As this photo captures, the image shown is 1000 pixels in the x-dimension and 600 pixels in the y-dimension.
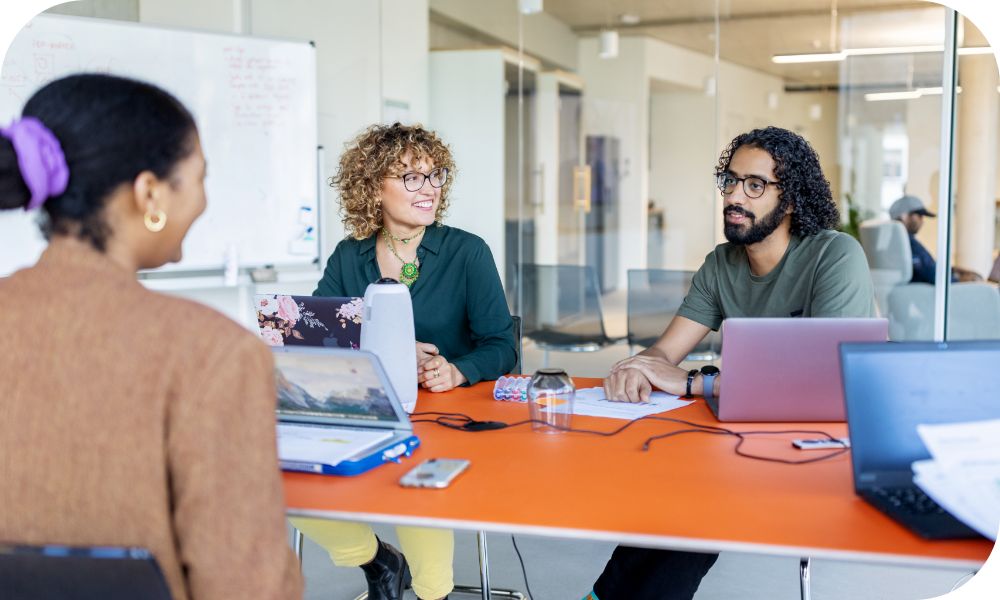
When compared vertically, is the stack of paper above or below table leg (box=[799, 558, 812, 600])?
above

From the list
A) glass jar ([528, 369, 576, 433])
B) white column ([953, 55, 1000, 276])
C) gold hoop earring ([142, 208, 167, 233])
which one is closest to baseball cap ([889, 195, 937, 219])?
white column ([953, 55, 1000, 276])

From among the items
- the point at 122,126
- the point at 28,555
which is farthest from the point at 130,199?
the point at 28,555

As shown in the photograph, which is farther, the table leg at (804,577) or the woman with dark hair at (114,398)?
the table leg at (804,577)

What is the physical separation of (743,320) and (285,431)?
0.90 m

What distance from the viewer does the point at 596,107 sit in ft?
19.3

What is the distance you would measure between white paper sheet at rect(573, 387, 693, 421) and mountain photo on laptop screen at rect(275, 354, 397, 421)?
1.67 feet

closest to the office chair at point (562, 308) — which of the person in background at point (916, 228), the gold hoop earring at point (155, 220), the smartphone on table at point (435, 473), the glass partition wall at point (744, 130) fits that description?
the glass partition wall at point (744, 130)

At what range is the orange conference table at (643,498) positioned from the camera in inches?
47.4

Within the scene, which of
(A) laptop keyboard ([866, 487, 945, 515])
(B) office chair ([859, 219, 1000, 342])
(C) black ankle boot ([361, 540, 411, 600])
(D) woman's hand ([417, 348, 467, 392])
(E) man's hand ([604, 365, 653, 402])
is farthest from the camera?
(B) office chair ([859, 219, 1000, 342])

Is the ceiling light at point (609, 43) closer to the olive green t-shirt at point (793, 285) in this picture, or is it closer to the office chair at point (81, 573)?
the olive green t-shirt at point (793, 285)

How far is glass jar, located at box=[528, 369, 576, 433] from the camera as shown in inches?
72.2

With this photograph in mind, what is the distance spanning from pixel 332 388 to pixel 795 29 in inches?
165

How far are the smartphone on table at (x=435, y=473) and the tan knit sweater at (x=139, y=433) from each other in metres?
0.37

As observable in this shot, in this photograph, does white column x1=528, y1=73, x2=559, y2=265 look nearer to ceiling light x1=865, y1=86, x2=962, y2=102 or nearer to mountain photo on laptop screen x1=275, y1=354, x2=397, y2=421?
ceiling light x1=865, y1=86, x2=962, y2=102
